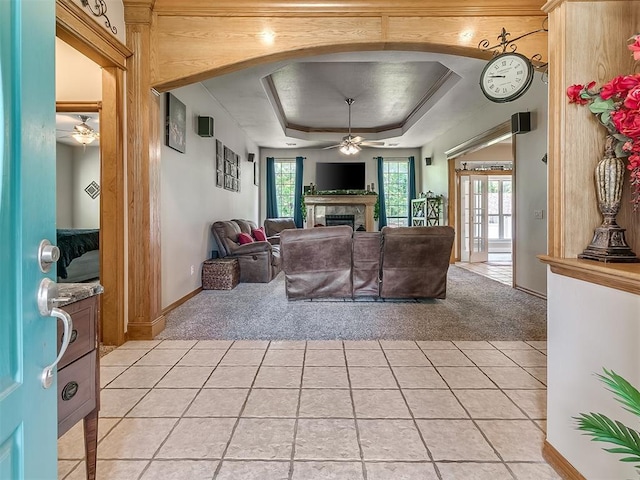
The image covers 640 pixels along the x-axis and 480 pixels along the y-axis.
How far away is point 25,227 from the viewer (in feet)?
2.16

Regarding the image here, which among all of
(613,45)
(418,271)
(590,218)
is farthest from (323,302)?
(613,45)

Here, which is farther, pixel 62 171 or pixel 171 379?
pixel 62 171

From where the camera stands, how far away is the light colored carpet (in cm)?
315

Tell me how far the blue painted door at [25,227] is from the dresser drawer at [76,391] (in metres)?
0.48

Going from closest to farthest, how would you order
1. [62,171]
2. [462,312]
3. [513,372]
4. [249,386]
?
[249,386] → [513,372] → [462,312] → [62,171]

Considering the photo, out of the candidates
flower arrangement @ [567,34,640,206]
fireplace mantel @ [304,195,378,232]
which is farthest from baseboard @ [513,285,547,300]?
fireplace mantel @ [304,195,378,232]

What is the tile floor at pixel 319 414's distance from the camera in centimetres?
149

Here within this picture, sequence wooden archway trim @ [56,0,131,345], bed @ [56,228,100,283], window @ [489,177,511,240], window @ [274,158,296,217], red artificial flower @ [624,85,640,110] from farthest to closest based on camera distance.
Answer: window @ [489,177,511,240] → window @ [274,158,296,217] → bed @ [56,228,100,283] → wooden archway trim @ [56,0,131,345] → red artificial flower @ [624,85,640,110]

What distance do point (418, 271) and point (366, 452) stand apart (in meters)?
2.87

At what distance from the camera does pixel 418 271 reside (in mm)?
4211

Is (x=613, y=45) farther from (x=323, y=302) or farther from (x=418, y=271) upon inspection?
(x=323, y=302)

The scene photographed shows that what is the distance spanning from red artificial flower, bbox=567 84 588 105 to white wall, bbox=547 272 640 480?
2.28 ft

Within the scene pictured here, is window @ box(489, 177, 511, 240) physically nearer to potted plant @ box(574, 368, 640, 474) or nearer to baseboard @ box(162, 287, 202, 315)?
baseboard @ box(162, 287, 202, 315)

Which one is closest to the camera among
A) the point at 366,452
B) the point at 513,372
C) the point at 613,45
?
the point at 613,45
